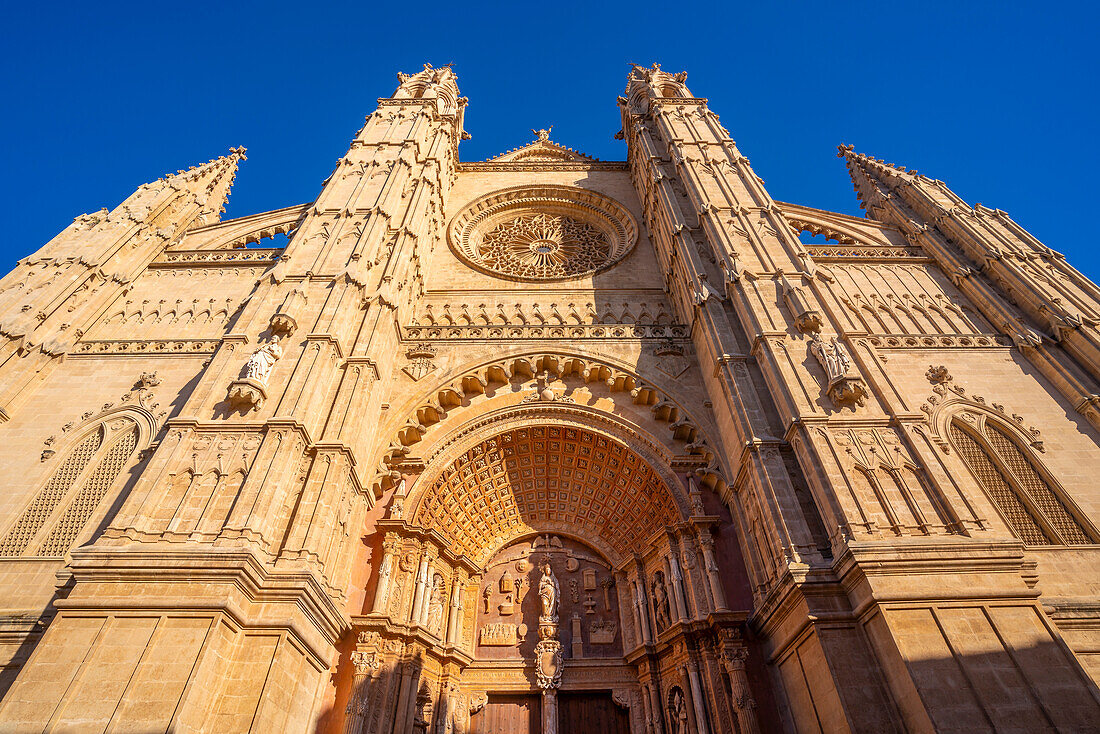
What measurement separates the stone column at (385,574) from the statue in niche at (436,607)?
1148mm

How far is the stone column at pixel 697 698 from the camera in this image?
9.70 meters

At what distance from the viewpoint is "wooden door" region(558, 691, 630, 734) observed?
11508mm

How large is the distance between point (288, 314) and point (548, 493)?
729cm

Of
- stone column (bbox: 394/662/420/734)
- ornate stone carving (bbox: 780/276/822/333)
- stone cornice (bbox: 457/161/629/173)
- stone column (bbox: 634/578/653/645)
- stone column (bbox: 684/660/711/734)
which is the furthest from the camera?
stone cornice (bbox: 457/161/629/173)

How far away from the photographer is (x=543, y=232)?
875 inches

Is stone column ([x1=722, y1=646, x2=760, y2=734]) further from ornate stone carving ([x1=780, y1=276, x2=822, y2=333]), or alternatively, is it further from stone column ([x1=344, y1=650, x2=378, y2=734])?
ornate stone carving ([x1=780, y1=276, x2=822, y2=333])

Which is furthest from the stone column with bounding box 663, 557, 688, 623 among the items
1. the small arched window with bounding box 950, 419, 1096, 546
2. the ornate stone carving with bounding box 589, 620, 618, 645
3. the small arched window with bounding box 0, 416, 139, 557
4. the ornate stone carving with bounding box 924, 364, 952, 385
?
the small arched window with bounding box 0, 416, 139, 557

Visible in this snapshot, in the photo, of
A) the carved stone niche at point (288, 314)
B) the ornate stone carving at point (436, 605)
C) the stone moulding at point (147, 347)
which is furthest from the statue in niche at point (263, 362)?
the ornate stone carving at point (436, 605)

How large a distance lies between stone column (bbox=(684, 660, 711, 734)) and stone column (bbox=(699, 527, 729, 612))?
3.74 ft

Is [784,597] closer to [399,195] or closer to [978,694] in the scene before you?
[978,694]

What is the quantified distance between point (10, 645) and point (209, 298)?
31.0ft

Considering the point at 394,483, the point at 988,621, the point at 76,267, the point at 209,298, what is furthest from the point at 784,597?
the point at 76,267

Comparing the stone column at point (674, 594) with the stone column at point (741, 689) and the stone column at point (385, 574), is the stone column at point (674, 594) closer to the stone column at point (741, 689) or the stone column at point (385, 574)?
the stone column at point (741, 689)

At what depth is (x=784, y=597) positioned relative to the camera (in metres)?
8.73
